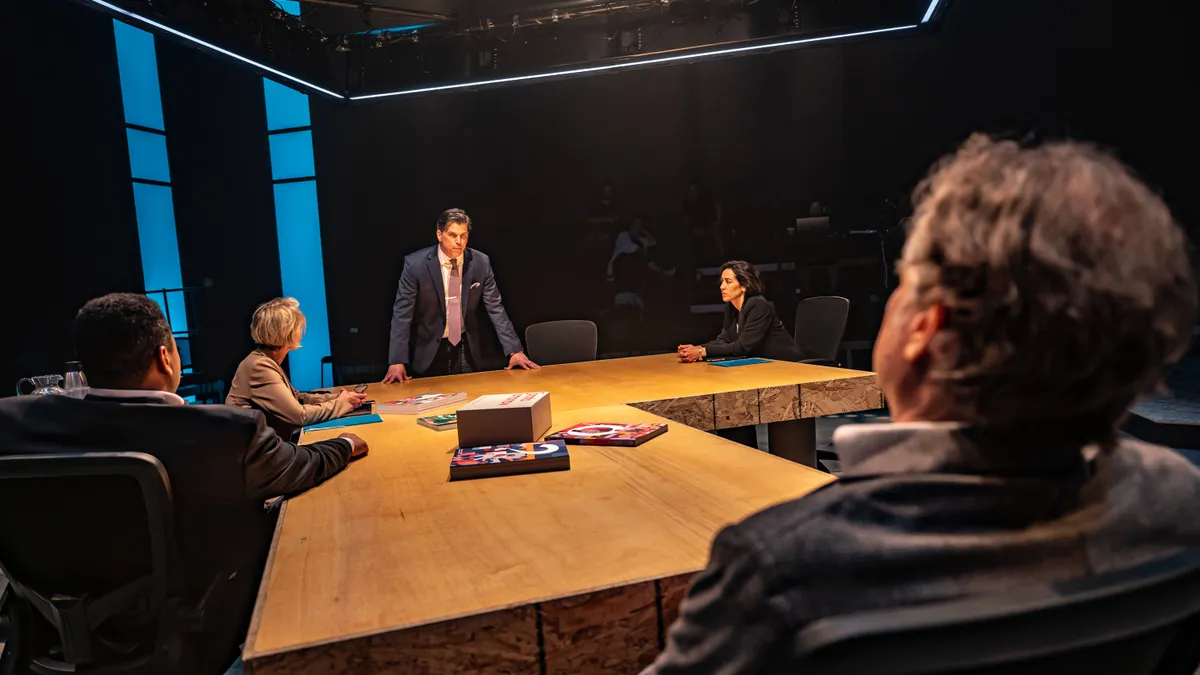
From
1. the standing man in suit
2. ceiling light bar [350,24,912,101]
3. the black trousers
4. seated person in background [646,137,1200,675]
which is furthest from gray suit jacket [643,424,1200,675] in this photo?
ceiling light bar [350,24,912,101]

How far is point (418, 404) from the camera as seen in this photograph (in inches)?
103

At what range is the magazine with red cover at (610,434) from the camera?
182cm

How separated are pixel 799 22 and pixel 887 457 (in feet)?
16.8

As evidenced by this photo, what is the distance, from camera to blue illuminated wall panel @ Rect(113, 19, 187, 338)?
22.9 feet

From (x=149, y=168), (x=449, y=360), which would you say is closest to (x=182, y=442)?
(x=449, y=360)

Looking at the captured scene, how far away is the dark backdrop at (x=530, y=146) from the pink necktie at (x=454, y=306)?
7.47 feet

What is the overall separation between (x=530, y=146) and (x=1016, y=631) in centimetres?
669

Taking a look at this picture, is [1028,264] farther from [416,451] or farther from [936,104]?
[936,104]

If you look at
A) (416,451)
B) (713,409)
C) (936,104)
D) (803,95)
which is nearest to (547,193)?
(803,95)

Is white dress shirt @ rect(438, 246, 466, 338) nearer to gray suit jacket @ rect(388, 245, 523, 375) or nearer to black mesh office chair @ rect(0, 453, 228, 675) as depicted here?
gray suit jacket @ rect(388, 245, 523, 375)

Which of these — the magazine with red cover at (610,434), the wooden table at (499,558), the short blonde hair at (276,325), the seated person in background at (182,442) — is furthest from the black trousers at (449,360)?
the seated person in background at (182,442)

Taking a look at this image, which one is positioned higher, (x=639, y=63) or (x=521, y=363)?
(x=639, y=63)

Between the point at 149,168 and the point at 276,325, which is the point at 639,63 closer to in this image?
the point at 276,325

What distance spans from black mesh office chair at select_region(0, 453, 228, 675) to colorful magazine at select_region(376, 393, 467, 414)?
44.9 inches
